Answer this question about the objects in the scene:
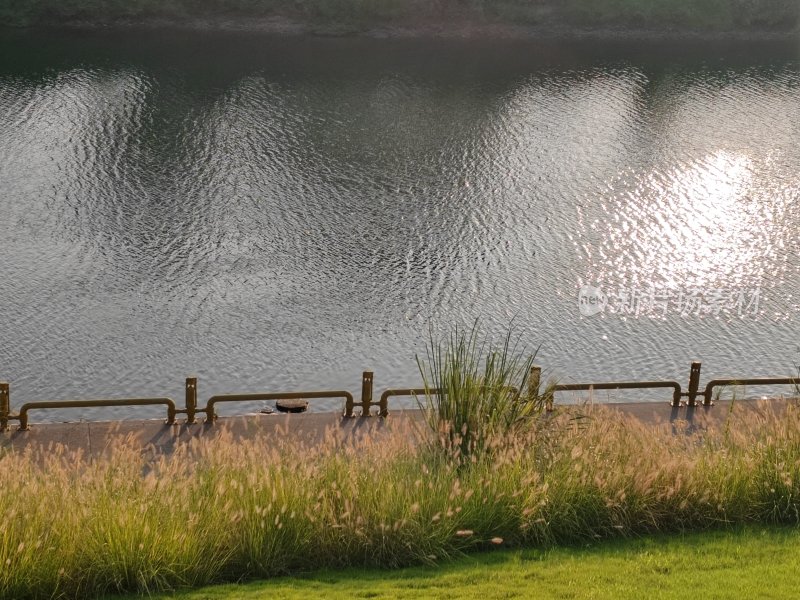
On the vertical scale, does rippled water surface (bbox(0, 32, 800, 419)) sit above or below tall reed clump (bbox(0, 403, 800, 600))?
above

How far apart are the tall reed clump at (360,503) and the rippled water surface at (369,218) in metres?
10.9

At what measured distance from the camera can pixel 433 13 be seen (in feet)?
208

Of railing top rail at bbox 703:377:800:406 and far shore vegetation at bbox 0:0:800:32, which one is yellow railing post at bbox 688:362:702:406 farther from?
far shore vegetation at bbox 0:0:800:32

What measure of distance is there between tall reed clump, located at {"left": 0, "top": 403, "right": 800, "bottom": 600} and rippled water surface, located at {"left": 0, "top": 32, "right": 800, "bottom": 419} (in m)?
10.9

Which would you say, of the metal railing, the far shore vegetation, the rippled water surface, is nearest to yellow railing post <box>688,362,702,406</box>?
the metal railing

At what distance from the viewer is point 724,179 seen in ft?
124

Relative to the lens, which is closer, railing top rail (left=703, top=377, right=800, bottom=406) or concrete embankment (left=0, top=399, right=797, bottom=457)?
concrete embankment (left=0, top=399, right=797, bottom=457)

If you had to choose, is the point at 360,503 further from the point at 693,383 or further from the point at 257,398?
the point at 693,383

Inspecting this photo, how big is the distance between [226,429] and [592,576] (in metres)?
7.17

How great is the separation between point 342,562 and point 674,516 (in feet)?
13.0

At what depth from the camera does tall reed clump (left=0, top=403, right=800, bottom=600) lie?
10.2 metres

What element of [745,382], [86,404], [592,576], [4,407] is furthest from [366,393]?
[592,576]

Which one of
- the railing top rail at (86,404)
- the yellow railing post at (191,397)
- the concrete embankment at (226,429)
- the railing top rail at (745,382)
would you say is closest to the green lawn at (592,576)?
the concrete embankment at (226,429)

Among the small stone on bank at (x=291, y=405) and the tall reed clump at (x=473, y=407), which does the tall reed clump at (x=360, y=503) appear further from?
the small stone on bank at (x=291, y=405)
